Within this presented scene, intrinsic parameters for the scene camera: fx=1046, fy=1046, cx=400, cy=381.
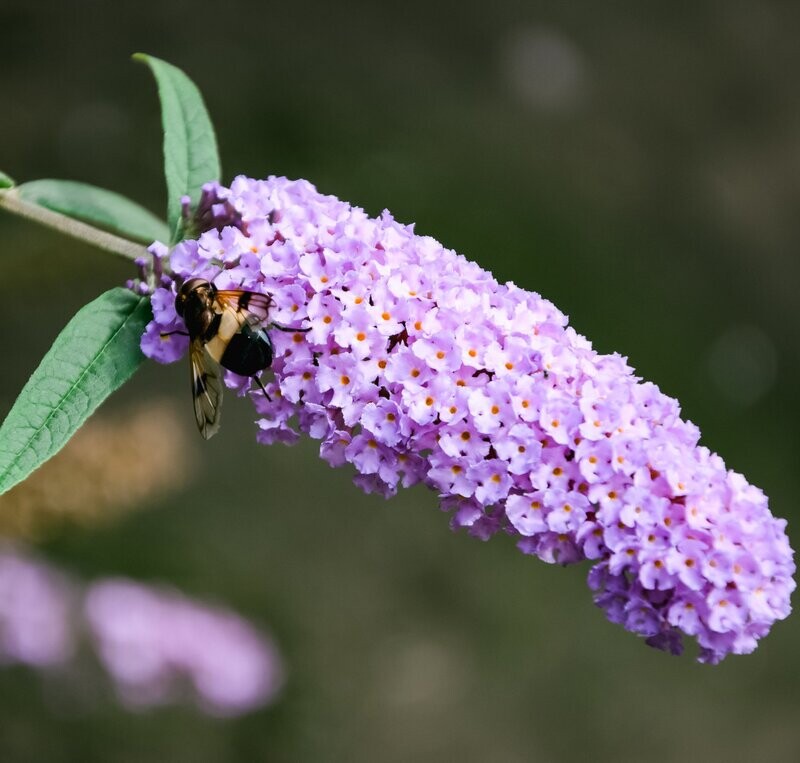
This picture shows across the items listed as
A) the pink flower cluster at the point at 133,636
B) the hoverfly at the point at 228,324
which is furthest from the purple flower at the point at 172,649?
the hoverfly at the point at 228,324

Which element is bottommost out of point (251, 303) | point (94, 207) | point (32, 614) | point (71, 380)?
point (32, 614)

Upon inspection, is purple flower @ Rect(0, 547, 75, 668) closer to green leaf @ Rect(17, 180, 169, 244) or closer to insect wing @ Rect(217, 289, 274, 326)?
green leaf @ Rect(17, 180, 169, 244)

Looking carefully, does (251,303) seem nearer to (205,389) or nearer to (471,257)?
(205,389)

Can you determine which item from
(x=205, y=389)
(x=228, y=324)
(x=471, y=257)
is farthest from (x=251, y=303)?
(x=471, y=257)

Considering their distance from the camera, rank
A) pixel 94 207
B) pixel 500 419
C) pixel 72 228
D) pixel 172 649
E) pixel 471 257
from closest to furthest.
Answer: pixel 500 419 → pixel 72 228 → pixel 94 207 → pixel 172 649 → pixel 471 257

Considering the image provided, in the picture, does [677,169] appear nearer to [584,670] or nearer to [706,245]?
[706,245]

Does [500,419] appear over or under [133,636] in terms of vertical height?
over

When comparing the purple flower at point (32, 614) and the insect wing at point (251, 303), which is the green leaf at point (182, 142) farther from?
the purple flower at point (32, 614)
